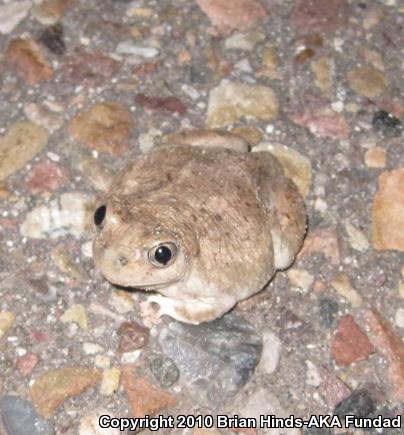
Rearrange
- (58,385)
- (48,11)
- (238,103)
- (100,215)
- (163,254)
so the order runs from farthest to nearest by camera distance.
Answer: (48,11), (238,103), (58,385), (100,215), (163,254)

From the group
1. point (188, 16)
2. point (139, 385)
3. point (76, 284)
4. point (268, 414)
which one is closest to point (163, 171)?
point (76, 284)

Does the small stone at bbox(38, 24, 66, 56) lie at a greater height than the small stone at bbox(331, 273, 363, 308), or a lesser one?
greater

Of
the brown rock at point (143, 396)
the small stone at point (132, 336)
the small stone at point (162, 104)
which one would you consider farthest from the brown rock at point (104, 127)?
the brown rock at point (143, 396)

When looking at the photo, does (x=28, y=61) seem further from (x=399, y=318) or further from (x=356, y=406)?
(x=356, y=406)

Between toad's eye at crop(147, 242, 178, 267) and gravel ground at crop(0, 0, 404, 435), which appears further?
gravel ground at crop(0, 0, 404, 435)

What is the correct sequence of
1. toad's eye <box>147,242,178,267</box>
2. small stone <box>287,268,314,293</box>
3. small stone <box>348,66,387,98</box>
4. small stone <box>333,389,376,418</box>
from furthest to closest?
small stone <box>348,66,387,98</box>, small stone <box>287,268,314,293</box>, small stone <box>333,389,376,418</box>, toad's eye <box>147,242,178,267</box>

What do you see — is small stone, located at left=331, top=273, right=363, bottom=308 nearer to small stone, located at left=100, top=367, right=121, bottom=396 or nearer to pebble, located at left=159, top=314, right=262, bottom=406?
pebble, located at left=159, top=314, right=262, bottom=406

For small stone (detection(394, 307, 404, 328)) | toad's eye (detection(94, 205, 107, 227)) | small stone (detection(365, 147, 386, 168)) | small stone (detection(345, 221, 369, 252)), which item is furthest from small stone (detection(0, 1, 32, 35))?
small stone (detection(394, 307, 404, 328))

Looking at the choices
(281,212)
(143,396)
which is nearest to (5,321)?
(143,396)
